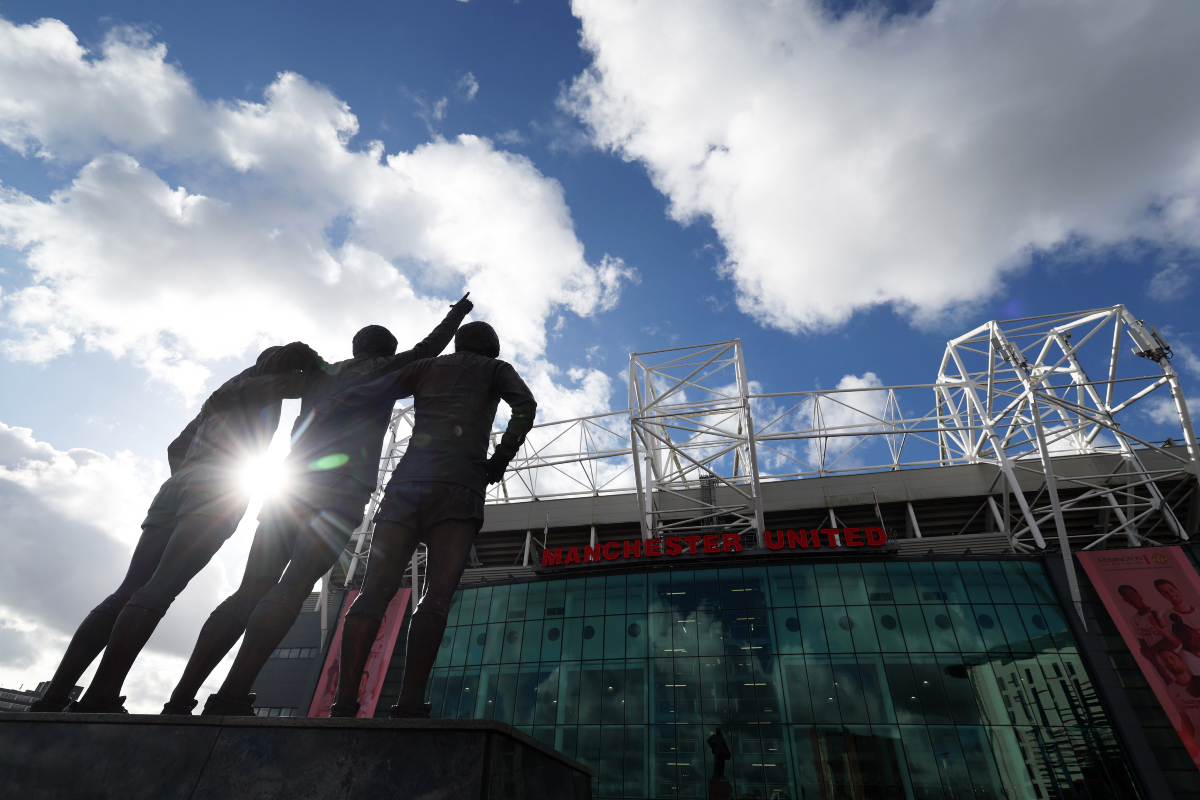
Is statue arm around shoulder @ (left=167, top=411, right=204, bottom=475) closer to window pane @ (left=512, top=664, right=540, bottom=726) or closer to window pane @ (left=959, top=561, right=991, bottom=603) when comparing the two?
window pane @ (left=512, top=664, right=540, bottom=726)

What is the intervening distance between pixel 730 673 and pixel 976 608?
36.6 ft

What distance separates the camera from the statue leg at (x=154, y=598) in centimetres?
449

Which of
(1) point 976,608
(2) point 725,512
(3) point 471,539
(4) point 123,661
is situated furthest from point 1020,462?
(4) point 123,661

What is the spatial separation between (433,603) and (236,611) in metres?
1.62

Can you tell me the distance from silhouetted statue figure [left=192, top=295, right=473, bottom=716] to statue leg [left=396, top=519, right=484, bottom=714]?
736 mm

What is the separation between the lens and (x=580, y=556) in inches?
1222

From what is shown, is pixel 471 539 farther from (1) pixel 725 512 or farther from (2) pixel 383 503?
(1) pixel 725 512

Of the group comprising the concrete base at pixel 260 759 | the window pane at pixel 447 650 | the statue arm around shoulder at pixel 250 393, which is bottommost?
the concrete base at pixel 260 759

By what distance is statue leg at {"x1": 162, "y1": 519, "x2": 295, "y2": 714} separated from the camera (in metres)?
4.43

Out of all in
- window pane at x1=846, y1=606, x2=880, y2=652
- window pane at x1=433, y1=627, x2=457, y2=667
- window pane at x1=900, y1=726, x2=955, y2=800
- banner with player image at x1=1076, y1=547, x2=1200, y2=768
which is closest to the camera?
banner with player image at x1=1076, y1=547, x2=1200, y2=768

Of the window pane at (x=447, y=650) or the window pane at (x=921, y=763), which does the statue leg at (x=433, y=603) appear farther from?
the window pane at (x=447, y=650)

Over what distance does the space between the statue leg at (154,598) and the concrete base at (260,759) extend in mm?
835

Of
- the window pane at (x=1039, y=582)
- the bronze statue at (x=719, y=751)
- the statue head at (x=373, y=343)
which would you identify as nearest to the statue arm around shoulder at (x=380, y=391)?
the statue head at (x=373, y=343)

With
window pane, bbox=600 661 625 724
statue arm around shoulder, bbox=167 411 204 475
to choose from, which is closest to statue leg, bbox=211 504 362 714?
statue arm around shoulder, bbox=167 411 204 475
